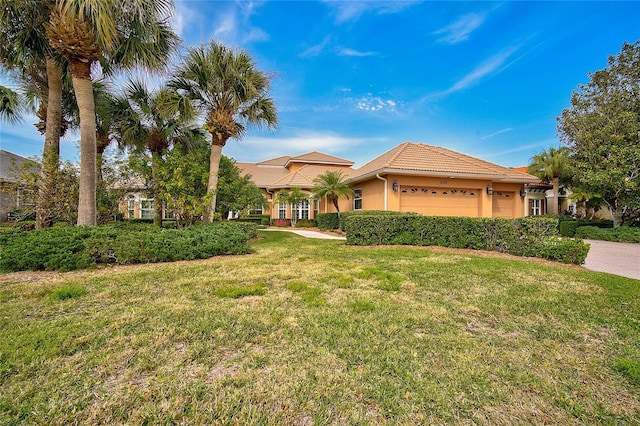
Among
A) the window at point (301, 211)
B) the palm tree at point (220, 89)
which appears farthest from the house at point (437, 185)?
the palm tree at point (220, 89)

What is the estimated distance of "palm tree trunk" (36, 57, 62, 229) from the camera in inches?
320

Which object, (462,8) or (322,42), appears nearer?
(462,8)

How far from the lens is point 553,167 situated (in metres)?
19.1

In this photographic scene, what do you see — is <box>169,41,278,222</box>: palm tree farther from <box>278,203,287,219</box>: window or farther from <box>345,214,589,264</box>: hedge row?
<box>278,203,287,219</box>: window

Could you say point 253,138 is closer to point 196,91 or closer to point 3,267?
point 196,91

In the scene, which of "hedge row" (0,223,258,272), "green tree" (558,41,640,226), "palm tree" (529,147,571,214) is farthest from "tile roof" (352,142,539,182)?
"hedge row" (0,223,258,272)

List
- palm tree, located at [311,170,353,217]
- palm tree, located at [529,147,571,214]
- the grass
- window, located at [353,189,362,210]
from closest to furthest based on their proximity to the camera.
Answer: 1. the grass
2. palm tree, located at [311,170,353,217]
3. window, located at [353,189,362,210]
4. palm tree, located at [529,147,571,214]

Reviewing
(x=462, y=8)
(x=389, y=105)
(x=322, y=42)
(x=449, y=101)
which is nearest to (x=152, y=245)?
(x=322, y=42)

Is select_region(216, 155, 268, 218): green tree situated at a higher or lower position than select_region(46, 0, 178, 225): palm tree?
lower

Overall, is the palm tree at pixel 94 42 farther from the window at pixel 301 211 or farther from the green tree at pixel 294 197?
the window at pixel 301 211

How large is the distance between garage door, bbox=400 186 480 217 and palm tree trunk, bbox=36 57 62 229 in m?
14.2

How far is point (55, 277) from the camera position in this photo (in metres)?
5.36

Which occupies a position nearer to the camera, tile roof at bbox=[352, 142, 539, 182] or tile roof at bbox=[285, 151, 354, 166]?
tile roof at bbox=[352, 142, 539, 182]

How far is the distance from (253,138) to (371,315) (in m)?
9.90
